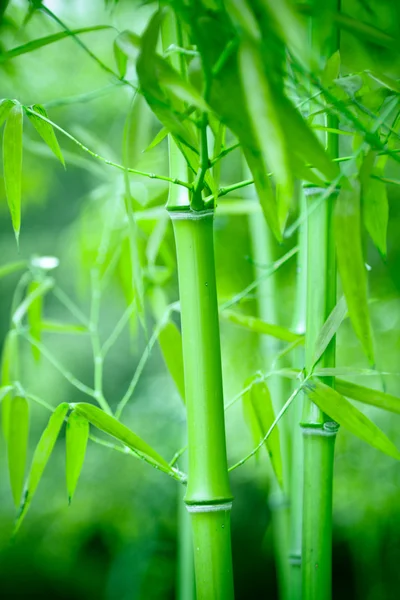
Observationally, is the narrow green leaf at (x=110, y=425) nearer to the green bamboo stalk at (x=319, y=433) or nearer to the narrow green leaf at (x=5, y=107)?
the green bamboo stalk at (x=319, y=433)

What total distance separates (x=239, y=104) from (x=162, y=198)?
30.0 inches

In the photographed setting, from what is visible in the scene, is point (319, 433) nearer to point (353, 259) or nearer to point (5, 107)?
point (353, 259)

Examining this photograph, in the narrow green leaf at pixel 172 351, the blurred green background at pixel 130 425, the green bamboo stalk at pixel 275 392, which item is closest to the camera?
the narrow green leaf at pixel 172 351

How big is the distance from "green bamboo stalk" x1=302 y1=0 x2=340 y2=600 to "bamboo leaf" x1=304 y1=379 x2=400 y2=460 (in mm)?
42

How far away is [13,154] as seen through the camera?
493 millimetres

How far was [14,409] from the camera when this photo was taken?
638 mm

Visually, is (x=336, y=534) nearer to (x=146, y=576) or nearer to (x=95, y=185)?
(x=146, y=576)

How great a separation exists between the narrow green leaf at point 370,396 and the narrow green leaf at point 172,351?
184 mm

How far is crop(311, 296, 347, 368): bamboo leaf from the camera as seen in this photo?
1.68ft

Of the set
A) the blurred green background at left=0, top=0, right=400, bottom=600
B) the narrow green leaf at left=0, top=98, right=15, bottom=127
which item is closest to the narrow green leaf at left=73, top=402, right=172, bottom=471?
the narrow green leaf at left=0, top=98, right=15, bottom=127

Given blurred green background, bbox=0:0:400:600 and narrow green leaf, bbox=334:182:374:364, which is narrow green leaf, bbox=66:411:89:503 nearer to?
narrow green leaf, bbox=334:182:374:364

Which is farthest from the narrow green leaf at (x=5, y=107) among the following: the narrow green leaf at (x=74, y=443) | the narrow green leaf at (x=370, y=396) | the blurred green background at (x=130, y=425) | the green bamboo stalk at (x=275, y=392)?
the blurred green background at (x=130, y=425)

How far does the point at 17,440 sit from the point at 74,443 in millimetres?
107

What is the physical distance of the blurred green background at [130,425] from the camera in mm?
1437
